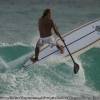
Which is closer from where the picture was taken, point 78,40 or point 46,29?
point 46,29

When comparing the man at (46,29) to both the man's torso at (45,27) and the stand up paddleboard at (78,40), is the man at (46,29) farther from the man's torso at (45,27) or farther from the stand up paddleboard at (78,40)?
the stand up paddleboard at (78,40)

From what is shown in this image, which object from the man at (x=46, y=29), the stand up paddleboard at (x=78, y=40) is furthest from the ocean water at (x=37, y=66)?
the man at (x=46, y=29)

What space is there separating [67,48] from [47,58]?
2.54 ft

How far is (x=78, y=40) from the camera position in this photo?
1246 centimetres

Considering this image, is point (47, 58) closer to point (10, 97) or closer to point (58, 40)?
point (58, 40)

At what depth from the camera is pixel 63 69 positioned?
39.3ft

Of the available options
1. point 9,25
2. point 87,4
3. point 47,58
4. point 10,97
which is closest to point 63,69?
point 47,58

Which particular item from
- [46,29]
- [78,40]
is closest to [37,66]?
[46,29]

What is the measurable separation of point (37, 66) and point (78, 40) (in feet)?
4.80

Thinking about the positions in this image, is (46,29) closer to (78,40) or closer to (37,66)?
(37,66)

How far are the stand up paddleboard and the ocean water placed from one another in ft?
0.76

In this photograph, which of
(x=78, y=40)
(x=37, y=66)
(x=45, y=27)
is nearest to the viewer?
(x=45, y=27)

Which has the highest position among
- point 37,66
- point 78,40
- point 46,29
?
point 46,29

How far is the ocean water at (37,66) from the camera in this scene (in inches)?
426
